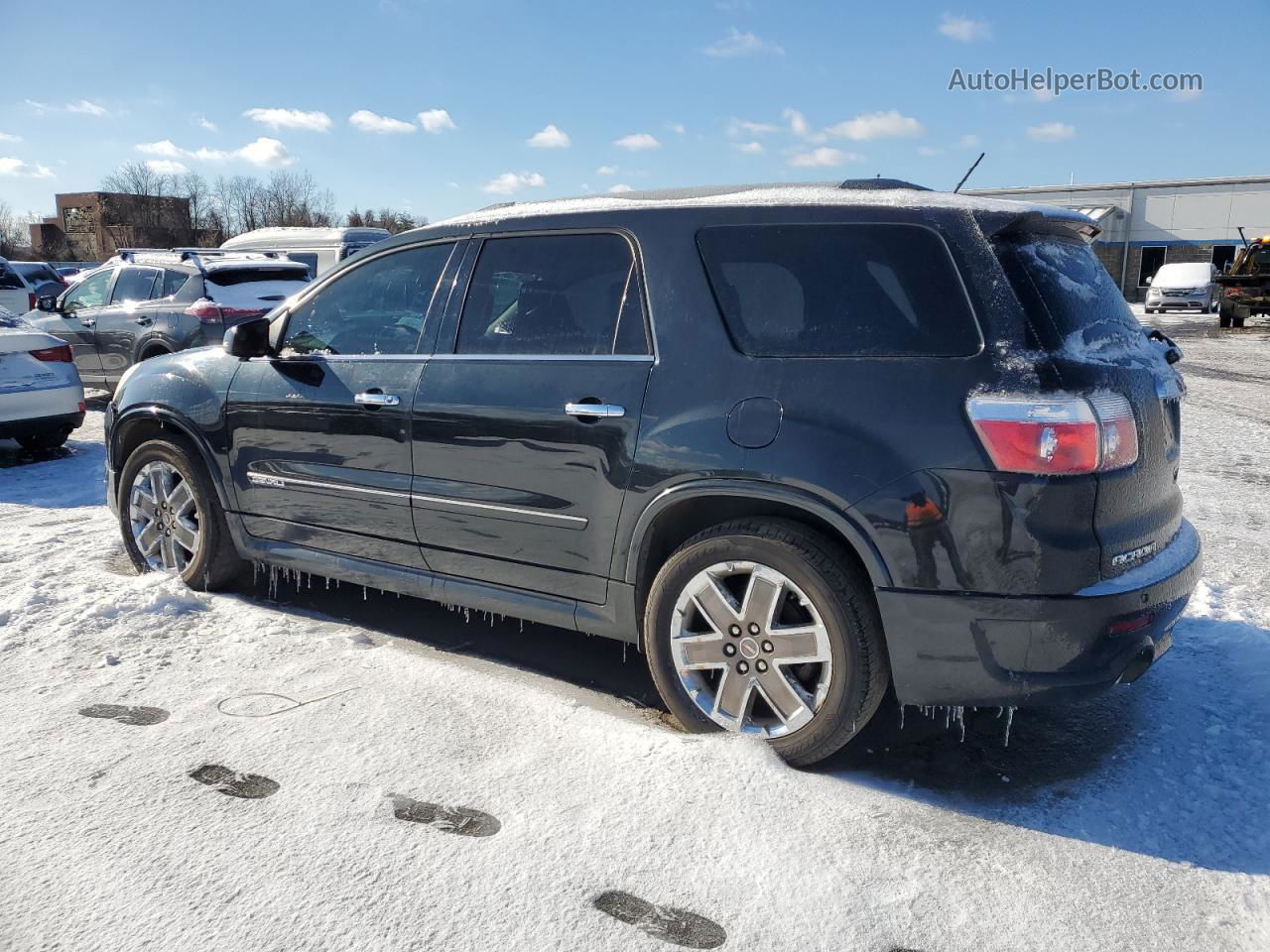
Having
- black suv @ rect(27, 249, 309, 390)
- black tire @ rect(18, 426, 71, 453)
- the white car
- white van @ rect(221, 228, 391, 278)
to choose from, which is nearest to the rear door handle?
the white car

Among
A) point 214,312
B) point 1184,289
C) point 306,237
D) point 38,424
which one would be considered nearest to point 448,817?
point 38,424

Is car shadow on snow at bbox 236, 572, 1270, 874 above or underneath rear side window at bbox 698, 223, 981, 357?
underneath

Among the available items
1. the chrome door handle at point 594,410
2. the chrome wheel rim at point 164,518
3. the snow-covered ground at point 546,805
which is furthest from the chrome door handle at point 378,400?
the chrome wheel rim at point 164,518

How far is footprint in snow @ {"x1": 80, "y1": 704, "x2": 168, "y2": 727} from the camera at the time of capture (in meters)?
3.17

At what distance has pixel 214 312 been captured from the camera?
33.4ft

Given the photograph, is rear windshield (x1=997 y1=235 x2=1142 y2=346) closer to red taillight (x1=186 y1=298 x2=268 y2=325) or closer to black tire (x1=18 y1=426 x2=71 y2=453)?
black tire (x1=18 y1=426 x2=71 y2=453)

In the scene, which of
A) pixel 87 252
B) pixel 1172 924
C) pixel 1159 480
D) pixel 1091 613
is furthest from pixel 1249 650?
pixel 87 252

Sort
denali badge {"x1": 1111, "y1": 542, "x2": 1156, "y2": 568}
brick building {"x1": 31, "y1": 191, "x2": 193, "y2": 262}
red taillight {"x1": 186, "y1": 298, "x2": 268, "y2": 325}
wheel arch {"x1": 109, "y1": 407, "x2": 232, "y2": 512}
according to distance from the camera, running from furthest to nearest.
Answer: brick building {"x1": 31, "y1": 191, "x2": 193, "y2": 262}, red taillight {"x1": 186, "y1": 298, "x2": 268, "y2": 325}, wheel arch {"x1": 109, "y1": 407, "x2": 232, "y2": 512}, denali badge {"x1": 1111, "y1": 542, "x2": 1156, "y2": 568}

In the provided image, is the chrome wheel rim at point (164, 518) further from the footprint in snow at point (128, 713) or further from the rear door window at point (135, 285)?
the rear door window at point (135, 285)

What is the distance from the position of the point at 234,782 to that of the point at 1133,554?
8.82ft

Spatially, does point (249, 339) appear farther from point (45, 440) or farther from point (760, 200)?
point (45, 440)

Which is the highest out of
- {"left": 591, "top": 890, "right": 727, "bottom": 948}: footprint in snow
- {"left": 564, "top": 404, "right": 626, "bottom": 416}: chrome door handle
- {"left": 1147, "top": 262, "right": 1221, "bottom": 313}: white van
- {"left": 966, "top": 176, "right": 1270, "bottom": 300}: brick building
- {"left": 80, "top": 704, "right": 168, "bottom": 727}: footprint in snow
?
{"left": 966, "top": 176, "right": 1270, "bottom": 300}: brick building

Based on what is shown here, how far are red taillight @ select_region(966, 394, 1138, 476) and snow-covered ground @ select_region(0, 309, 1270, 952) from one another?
1.04m

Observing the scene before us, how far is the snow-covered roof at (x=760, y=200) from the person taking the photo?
2902 millimetres
